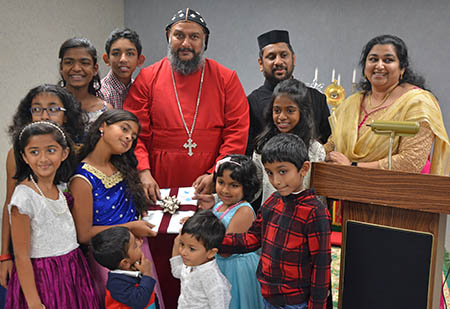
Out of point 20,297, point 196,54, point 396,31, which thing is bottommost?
point 20,297

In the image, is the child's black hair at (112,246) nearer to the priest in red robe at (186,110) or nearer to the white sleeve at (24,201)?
the white sleeve at (24,201)

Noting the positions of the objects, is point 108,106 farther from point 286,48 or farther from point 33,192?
point 286,48

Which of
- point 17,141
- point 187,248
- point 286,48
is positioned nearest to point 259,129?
point 286,48

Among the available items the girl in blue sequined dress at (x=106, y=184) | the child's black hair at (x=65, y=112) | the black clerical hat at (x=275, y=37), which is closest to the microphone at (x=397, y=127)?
the girl in blue sequined dress at (x=106, y=184)

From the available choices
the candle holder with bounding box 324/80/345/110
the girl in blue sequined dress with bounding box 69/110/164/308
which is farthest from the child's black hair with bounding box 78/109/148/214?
the candle holder with bounding box 324/80/345/110

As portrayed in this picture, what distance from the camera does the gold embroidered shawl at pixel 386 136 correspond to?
2.54 metres

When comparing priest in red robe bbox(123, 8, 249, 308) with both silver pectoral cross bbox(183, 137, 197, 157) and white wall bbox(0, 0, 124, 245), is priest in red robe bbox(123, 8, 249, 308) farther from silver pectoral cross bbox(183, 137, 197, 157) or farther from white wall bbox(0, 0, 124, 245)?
white wall bbox(0, 0, 124, 245)

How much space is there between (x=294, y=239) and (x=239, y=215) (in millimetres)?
468

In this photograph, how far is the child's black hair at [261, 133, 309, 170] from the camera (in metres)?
1.91

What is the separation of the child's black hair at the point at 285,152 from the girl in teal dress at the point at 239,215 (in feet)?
1.60

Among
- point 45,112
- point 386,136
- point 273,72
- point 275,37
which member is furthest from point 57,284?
point 275,37

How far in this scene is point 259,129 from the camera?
3.31 meters

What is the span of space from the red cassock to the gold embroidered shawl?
67 centimetres

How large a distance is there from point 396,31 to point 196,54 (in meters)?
4.17
